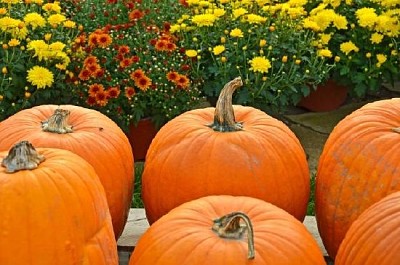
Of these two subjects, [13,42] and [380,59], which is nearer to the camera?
[13,42]

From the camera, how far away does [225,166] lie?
2.73 metres

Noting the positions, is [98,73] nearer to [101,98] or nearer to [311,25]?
[101,98]

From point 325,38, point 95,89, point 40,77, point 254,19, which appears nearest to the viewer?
point 40,77

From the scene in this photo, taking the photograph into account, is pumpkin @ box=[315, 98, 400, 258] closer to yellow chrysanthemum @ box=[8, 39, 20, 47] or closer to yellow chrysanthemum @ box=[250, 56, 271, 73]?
yellow chrysanthemum @ box=[250, 56, 271, 73]

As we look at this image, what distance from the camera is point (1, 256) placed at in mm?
2184

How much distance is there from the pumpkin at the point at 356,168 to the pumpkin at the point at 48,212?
32.7 inches

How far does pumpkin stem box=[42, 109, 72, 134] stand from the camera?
2.78 meters

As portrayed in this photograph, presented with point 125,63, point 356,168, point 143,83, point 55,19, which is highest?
point 356,168

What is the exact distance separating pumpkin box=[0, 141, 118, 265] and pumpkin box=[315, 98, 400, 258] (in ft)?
2.72

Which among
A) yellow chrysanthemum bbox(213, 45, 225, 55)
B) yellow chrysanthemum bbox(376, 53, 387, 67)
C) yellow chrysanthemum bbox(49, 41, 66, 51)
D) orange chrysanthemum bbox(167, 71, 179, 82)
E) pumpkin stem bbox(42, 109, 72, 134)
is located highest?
pumpkin stem bbox(42, 109, 72, 134)

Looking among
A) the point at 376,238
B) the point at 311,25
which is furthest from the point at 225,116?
the point at 311,25

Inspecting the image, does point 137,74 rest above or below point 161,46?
below

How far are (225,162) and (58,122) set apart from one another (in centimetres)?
57

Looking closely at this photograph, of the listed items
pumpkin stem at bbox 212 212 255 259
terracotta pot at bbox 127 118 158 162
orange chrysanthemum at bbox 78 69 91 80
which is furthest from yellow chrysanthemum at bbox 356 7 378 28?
pumpkin stem at bbox 212 212 255 259
